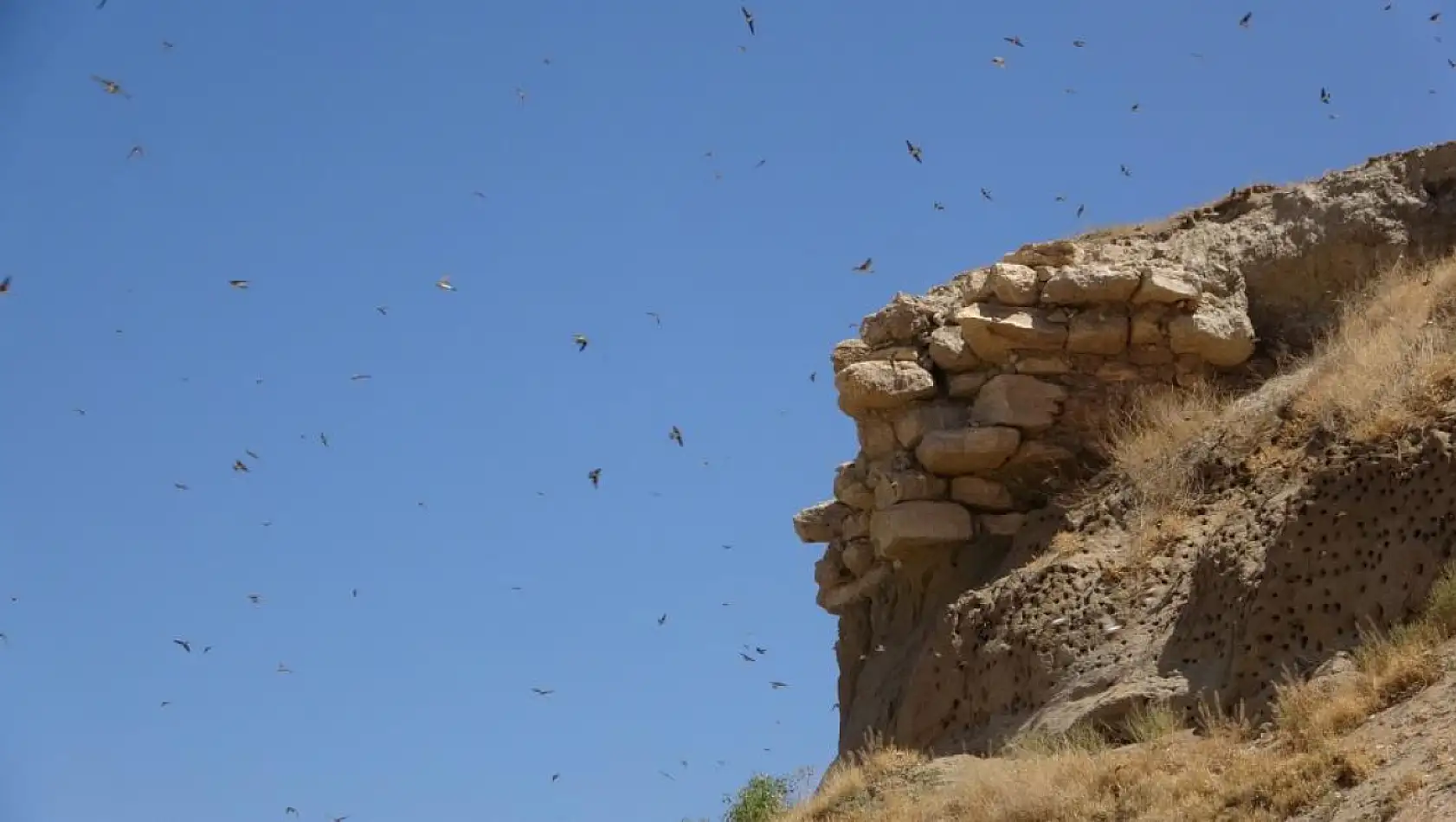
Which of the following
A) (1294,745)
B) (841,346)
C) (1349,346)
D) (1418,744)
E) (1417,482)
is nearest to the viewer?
(1418,744)

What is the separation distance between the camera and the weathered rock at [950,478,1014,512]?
53.2 feet

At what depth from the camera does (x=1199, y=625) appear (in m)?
13.2

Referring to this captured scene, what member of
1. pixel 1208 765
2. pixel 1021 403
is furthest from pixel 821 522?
pixel 1208 765

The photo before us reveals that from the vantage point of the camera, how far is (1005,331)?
16.2 meters

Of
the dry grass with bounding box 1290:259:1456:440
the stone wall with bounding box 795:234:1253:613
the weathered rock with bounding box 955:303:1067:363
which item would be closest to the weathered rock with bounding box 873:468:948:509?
the stone wall with bounding box 795:234:1253:613

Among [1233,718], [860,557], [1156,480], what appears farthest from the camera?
[860,557]

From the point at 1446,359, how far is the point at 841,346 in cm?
604

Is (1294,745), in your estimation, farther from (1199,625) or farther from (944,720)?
(944,720)

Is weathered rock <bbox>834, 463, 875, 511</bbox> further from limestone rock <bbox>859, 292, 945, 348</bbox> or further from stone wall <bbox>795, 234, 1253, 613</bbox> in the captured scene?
limestone rock <bbox>859, 292, 945, 348</bbox>

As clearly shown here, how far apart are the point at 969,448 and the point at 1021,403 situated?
24.4 inches

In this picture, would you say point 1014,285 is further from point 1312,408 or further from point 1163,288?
point 1312,408

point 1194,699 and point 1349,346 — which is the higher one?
point 1349,346

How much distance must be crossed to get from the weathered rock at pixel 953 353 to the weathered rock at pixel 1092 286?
0.88 m

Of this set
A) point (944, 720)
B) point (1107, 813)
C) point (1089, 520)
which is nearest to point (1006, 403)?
point (1089, 520)
